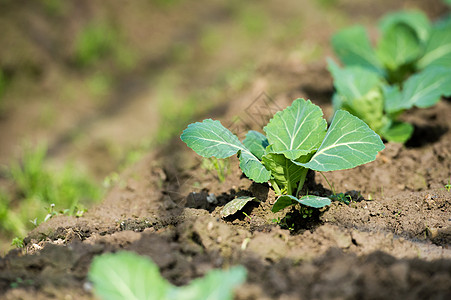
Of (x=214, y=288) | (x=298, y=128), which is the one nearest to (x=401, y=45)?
(x=298, y=128)

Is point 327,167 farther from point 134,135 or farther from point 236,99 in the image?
point 134,135

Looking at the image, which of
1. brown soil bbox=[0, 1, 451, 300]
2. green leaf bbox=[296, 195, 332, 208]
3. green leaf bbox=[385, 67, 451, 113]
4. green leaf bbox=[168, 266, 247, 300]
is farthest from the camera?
green leaf bbox=[385, 67, 451, 113]

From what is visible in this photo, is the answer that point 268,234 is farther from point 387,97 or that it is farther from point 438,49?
point 438,49

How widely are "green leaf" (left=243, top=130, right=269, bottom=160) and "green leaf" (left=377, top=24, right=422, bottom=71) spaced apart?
1.75m

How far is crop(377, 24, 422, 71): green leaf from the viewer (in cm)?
312

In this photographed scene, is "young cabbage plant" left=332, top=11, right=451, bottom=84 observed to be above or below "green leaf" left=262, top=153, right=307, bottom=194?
above

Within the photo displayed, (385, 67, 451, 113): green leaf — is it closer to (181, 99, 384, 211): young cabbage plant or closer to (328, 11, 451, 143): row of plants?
(328, 11, 451, 143): row of plants

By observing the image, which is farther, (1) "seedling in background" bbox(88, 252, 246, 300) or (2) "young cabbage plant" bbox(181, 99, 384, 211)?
(2) "young cabbage plant" bbox(181, 99, 384, 211)

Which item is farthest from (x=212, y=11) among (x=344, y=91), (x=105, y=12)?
(x=344, y=91)

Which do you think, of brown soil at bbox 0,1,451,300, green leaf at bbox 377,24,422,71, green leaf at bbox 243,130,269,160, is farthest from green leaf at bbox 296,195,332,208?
green leaf at bbox 377,24,422,71

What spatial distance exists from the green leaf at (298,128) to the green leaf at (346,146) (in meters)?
0.06

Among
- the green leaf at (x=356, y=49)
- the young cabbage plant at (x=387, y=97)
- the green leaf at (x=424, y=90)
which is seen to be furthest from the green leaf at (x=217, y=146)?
the green leaf at (x=356, y=49)

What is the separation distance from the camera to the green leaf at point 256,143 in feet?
6.48

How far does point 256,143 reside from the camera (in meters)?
2.00
